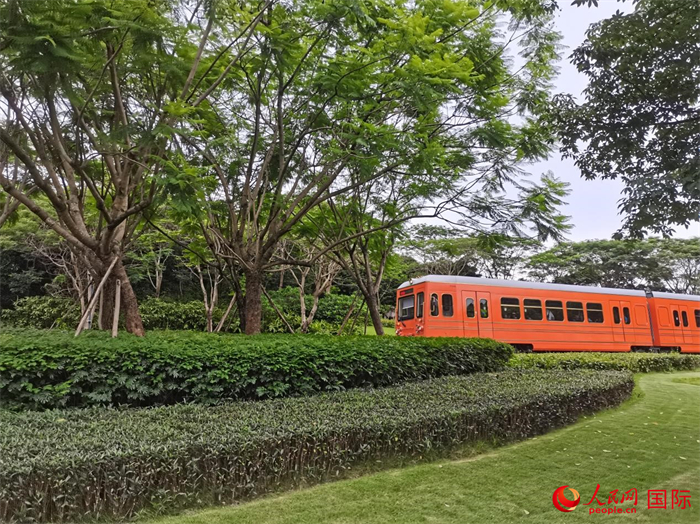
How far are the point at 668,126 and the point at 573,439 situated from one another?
11.1 ft

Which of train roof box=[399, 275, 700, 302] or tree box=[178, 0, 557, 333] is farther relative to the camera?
train roof box=[399, 275, 700, 302]

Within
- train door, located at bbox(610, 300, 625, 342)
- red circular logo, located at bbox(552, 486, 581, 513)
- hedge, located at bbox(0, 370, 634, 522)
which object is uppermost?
train door, located at bbox(610, 300, 625, 342)

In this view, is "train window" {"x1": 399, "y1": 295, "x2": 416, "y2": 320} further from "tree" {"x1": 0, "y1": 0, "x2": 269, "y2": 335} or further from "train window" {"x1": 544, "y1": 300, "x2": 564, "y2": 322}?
"tree" {"x1": 0, "y1": 0, "x2": 269, "y2": 335}

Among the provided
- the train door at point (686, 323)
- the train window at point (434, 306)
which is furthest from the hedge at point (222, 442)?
the train door at point (686, 323)

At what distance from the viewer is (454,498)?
3.41 meters

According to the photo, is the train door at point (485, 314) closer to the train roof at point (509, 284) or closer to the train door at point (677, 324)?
the train roof at point (509, 284)

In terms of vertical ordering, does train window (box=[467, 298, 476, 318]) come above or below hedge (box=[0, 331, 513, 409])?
above

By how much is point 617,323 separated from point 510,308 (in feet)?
13.8

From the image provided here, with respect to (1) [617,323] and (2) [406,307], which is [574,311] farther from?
(2) [406,307]

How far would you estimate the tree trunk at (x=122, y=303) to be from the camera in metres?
6.80

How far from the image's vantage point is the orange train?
1155cm

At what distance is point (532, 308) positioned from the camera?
1257cm

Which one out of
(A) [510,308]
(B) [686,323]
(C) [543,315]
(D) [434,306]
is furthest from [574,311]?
(B) [686,323]

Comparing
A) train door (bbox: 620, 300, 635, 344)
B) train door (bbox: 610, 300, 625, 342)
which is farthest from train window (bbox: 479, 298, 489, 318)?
train door (bbox: 620, 300, 635, 344)
